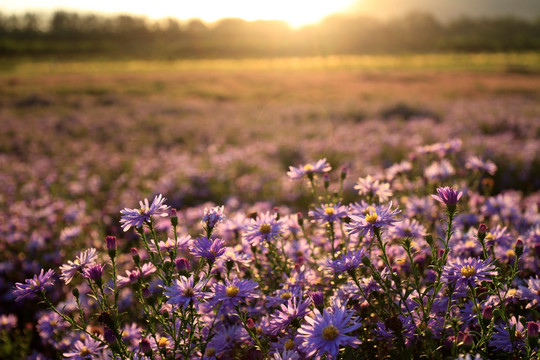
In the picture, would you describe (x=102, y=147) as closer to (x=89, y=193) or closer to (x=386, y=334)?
(x=89, y=193)

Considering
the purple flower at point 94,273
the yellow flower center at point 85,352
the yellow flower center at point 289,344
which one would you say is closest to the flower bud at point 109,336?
the purple flower at point 94,273

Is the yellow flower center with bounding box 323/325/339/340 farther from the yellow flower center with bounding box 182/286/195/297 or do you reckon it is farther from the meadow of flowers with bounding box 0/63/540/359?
the yellow flower center with bounding box 182/286/195/297

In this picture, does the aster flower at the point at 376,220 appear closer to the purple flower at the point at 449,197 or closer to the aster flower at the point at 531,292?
the purple flower at the point at 449,197

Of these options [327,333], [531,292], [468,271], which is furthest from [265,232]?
[531,292]

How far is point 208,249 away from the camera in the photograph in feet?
5.77

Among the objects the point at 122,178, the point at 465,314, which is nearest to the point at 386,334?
the point at 465,314

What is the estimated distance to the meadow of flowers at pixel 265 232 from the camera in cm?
171

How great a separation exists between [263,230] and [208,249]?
328 mm

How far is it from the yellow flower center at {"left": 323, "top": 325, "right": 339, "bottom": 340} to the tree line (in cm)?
5932

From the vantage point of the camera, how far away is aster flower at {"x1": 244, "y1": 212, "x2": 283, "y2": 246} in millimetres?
1965

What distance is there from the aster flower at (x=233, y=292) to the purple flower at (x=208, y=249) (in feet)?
0.40

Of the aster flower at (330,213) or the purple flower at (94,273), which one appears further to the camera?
the aster flower at (330,213)

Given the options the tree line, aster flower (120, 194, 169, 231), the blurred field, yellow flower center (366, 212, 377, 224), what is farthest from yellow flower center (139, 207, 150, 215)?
the tree line

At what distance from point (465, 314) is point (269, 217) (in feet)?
3.21
